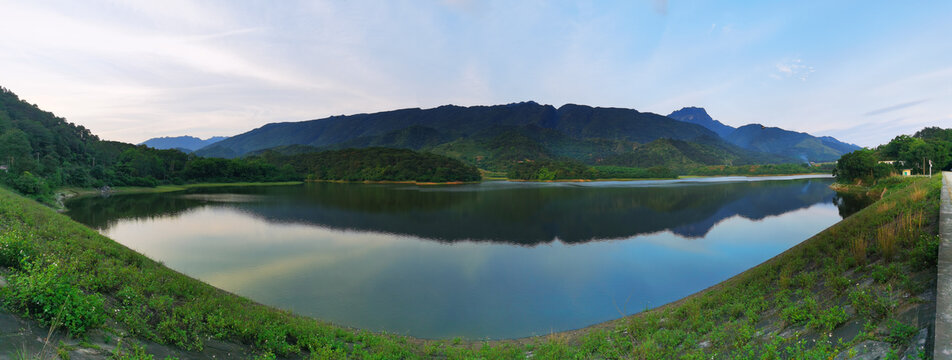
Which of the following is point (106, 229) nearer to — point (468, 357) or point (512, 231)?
point (512, 231)

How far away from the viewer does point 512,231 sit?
28.1 m

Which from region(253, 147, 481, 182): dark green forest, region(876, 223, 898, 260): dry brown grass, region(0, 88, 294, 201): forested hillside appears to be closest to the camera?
region(876, 223, 898, 260): dry brown grass

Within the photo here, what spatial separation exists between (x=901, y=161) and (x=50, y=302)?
93.9m

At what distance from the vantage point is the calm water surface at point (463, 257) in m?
12.6

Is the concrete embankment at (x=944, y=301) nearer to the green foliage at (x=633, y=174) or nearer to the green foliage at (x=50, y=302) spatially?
the green foliage at (x=50, y=302)

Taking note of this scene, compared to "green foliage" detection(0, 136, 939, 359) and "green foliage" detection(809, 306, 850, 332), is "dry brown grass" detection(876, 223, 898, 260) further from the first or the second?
"green foliage" detection(809, 306, 850, 332)

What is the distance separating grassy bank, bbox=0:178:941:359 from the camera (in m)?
4.41

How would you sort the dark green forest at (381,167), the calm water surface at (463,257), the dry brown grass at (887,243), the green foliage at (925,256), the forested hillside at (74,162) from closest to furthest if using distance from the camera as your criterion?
the green foliage at (925,256) → the dry brown grass at (887,243) → the calm water surface at (463,257) → the forested hillside at (74,162) → the dark green forest at (381,167)

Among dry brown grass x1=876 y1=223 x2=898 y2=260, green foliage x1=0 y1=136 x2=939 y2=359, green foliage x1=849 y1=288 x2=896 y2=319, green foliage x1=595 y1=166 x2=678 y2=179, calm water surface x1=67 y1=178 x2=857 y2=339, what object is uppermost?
green foliage x1=595 y1=166 x2=678 y2=179

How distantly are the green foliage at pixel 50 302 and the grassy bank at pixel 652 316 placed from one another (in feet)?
0.05

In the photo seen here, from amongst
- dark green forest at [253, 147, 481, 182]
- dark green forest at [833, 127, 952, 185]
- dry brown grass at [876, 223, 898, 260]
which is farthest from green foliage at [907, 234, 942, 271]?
dark green forest at [253, 147, 481, 182]

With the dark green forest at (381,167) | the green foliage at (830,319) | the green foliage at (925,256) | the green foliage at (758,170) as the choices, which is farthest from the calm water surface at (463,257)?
the green foliage at (758,170)

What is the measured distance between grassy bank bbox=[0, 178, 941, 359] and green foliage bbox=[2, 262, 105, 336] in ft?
0.05

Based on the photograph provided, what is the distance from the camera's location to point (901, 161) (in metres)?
56.9
